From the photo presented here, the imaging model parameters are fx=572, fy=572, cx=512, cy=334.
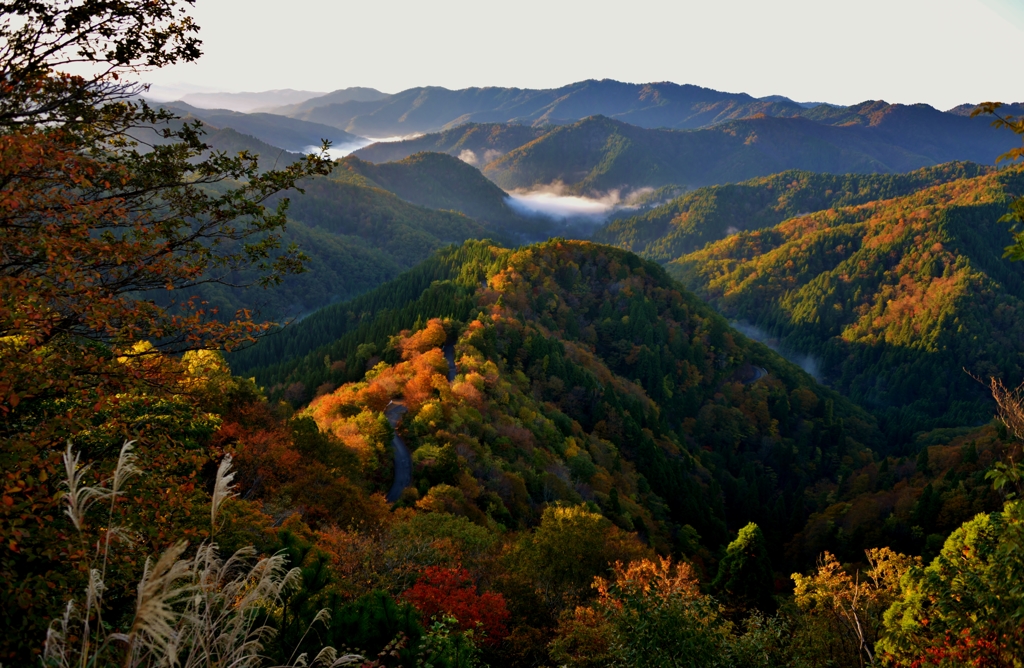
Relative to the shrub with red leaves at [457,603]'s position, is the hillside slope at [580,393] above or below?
below

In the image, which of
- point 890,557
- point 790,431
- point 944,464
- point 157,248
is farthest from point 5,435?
point 790,431

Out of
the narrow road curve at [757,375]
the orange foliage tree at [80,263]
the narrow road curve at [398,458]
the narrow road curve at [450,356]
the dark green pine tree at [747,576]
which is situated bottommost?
the narrow road curve at [757,375]

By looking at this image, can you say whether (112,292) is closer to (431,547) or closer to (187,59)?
(187,59)

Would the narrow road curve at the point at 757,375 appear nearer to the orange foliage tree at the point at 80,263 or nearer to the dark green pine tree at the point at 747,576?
the dark green pine tree at the point at 747,576

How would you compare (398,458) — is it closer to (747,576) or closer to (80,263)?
(747,576)

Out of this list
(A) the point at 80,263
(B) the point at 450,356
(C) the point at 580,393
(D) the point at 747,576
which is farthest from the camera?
(C) the point at 580,393

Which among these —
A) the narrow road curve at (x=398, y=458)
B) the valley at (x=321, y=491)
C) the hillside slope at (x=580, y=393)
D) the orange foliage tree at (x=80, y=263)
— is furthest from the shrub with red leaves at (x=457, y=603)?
the narrow road curve at (x=398, y=458)

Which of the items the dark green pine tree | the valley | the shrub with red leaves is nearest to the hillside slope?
the valley

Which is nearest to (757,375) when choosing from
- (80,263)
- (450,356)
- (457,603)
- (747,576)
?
(450,356)
